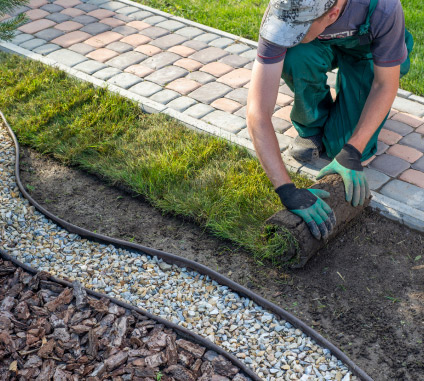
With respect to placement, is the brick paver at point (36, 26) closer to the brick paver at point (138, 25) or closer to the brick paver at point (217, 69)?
the brick paver at point (138, 25)

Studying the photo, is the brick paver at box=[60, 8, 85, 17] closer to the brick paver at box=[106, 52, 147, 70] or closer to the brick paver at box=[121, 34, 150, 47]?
the brick paver at box=[121, 34, 150, 47]

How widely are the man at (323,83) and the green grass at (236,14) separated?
76.5 inches

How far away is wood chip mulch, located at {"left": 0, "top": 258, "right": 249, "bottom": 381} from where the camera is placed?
2.72 meters

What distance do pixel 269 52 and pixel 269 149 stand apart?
0.59 m

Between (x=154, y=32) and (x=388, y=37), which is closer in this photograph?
(x=388, y=37)

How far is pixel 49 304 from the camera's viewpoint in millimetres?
3061

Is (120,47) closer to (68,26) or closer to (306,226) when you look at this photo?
(68,26)

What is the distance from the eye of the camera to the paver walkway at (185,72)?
4.19m

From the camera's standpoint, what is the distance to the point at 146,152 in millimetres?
4383

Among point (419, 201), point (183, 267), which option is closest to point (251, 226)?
point (183, 267)

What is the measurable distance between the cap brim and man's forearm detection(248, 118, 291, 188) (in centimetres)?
49

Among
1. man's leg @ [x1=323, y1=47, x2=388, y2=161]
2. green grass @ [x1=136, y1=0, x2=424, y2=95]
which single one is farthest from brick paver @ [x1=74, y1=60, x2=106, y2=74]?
man's leg @ [x1=323, y1=47, x2=388, y2=161]

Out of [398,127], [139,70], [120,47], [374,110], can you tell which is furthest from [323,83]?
[120,47]

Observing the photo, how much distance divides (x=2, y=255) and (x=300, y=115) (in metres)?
2.34
